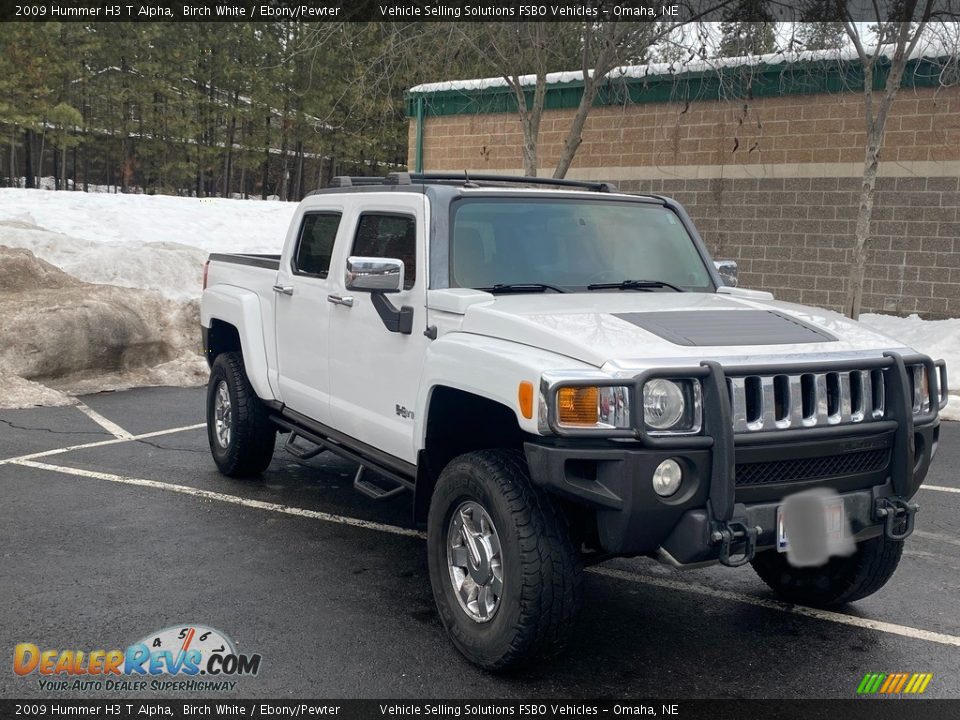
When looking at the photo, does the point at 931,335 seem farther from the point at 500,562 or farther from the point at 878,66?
the point at 500,562

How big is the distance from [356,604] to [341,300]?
168cm

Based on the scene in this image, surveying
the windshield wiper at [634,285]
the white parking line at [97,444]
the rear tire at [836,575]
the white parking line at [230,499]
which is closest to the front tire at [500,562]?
the windshield wiper at [634,285]

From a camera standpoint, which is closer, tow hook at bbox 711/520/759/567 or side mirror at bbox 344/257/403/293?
tow hook at bbox 711/520/759/567

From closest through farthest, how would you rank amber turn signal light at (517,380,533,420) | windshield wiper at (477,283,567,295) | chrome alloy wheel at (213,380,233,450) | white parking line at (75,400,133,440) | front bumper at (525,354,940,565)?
1. front bumper at (525,354,940,565)
2. amber turn signal light at (517,380,533,420)
3. windshield wiper at (477,283,567,295)
4. chrome alloy wheel at (213,380,233,450)
5. white parking line at (75,400,133,440)

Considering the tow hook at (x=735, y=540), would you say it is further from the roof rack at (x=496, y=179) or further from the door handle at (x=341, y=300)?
the door handle at (x=341, y=300)

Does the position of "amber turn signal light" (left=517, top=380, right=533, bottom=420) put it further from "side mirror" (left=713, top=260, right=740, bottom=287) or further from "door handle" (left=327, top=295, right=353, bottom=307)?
"side mirror" (left=713, top=260, right=740, bottom=287)

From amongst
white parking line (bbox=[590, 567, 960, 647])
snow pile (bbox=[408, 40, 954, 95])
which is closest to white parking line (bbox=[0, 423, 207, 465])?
white parking line (bbox=[590, 567, 960, 647])

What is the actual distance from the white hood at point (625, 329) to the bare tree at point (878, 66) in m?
9.52

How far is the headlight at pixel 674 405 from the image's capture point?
12.5 ft

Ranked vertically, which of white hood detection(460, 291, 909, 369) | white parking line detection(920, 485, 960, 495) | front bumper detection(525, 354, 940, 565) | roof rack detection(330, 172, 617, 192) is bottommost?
white parking line detection(920, 485, 960, 495)

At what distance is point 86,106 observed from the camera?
172 ft

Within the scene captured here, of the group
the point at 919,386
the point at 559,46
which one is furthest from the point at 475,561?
the point at 559,46

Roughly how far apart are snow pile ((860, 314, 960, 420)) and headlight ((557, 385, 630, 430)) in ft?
29.3

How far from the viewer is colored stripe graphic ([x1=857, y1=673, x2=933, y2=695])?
13.5ft
